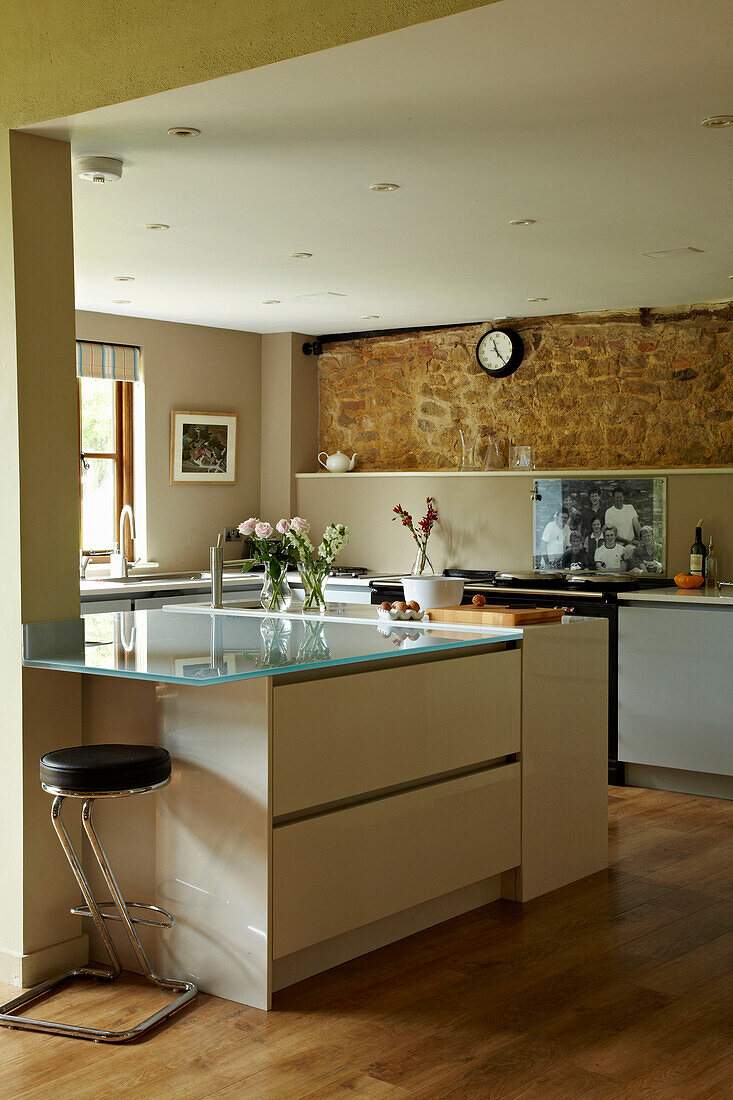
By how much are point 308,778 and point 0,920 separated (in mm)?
1046

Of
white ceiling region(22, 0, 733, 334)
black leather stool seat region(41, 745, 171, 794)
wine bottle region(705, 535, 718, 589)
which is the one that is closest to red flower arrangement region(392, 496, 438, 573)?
white ceiling region(22, 0, 733, 334)

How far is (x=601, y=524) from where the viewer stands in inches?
262

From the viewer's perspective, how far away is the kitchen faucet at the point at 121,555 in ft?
22.3

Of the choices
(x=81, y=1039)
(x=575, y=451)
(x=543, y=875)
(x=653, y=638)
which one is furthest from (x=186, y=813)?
(x=575, y=451)

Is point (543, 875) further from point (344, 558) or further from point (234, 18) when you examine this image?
point (344, 558)

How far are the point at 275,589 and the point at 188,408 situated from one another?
2.85 meters

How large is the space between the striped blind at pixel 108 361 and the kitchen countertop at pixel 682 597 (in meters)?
3.24

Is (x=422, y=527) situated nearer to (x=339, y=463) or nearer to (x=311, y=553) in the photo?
(x=339, y=463)

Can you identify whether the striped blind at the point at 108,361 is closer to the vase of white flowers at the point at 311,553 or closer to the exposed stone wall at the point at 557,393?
the exposed stone wall at the point at 557,393

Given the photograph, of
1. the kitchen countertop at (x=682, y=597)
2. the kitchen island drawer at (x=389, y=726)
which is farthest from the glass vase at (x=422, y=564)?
the kitchen island drawer at (x=389, y=726)

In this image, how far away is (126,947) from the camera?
3.51 meters

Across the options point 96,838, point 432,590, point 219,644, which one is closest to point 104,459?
point 432,590

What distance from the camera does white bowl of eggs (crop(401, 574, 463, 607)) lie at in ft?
15.3

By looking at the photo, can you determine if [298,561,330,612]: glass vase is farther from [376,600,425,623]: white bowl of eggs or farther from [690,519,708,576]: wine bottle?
[690,519,708,576]: wine bottle
